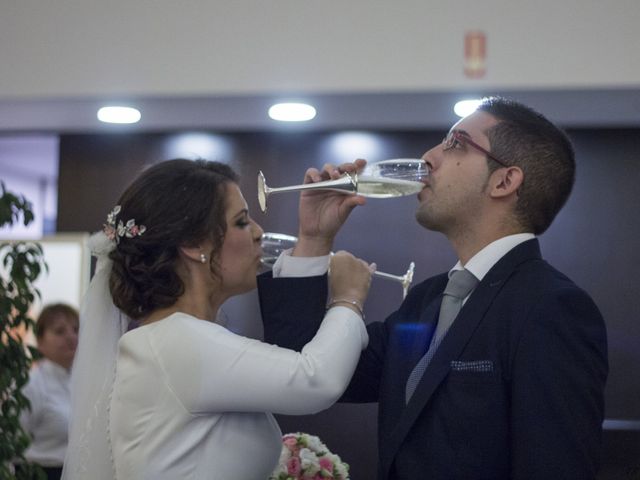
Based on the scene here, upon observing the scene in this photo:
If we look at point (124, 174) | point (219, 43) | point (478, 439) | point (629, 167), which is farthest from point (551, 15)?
point (478, 439)

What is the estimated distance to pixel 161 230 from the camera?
7.22 feet

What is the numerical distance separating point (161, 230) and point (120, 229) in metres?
0.11

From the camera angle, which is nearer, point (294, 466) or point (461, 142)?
point (461, 142)

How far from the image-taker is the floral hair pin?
221 cm

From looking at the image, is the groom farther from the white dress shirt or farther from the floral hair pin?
the white dress shirt

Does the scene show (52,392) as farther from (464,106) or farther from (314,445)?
(464,106)

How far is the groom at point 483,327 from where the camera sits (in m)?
1.85

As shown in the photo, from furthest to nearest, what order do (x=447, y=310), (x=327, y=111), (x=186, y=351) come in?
1. (x=327, y=111)
2. (x=447, y=310)
3. (x=186, y=351)

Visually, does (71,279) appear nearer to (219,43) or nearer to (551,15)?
(219,43)

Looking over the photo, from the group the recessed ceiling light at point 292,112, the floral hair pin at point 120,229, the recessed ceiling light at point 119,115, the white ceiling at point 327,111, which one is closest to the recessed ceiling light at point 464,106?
the white ceiling at point 327,111

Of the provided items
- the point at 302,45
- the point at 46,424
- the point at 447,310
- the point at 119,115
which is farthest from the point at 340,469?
the point at 119,115

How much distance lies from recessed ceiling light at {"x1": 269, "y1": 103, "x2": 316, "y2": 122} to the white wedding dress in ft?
8.29

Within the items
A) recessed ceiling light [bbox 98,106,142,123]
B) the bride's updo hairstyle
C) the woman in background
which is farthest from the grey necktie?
recessed ceiling light [bbox 98,106,142,123]

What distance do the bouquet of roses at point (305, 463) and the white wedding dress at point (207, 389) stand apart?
Answer: 22.6 inches
